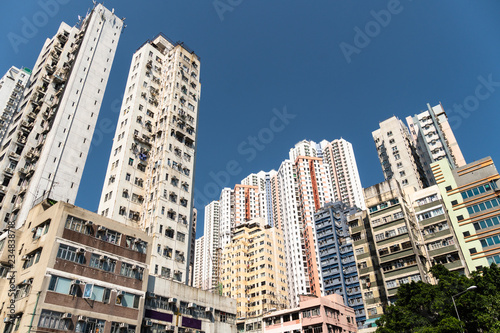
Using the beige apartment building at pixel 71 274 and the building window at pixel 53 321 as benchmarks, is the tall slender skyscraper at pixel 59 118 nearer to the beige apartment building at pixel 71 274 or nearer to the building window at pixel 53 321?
the beige apartment building at pixel 71 274

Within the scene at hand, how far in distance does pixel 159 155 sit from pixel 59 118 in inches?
790

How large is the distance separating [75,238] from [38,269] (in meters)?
3.63

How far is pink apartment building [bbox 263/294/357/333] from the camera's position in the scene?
52.0 metres

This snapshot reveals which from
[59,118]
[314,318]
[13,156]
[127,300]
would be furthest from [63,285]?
[59,118]

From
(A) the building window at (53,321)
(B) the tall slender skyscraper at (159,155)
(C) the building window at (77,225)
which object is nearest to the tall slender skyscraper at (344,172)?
(B) the tall slender skyscraper at (159,155)

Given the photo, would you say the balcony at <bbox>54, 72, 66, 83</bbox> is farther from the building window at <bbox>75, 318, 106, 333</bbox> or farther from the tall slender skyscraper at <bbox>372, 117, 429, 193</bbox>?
the tall slender skyscraper at <bbox>372, 117, 429, 193</bbox>

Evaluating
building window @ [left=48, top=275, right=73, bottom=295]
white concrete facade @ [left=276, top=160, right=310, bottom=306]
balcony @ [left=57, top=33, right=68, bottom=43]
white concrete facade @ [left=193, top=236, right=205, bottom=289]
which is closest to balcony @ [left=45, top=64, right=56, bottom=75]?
balcony @ [left=57, top=33, right=68, bottom=43]

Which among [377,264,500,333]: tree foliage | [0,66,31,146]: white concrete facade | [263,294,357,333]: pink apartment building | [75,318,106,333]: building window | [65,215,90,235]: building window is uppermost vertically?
[0,66,31,146]: white concrete facade

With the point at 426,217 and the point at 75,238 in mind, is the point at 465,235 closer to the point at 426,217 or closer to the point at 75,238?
the point at 426,217

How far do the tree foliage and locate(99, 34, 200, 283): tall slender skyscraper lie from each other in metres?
25.3

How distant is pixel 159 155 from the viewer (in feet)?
178

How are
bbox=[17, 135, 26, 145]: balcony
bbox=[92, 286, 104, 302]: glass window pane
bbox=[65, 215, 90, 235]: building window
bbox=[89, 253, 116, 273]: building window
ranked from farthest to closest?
bbox=[17, 135, 26, 145]: balcony, bbox=[89, 253, 116, 273]: building window, bbox=[65, 215, 90, 235]: building window, bbox=[92, 286, 104, 302]: glass window pane

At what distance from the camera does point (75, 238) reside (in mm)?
31000

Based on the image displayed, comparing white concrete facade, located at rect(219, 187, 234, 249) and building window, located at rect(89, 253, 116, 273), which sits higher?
white concrete facade, located at rect(219, 187, 234, 249)
